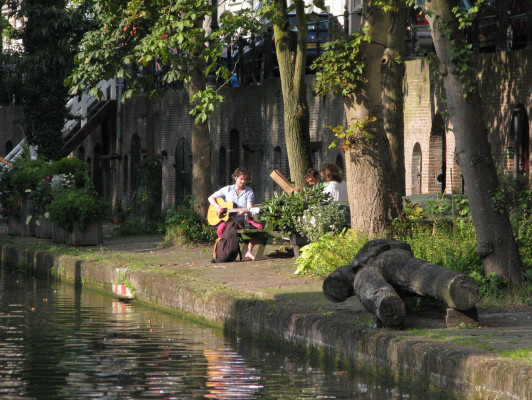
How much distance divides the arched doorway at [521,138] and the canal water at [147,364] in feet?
26.2

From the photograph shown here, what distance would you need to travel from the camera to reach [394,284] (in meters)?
9.69

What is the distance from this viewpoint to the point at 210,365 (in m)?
9.72

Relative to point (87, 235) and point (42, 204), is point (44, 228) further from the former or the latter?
point (87, 235)

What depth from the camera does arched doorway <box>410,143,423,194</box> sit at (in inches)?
861

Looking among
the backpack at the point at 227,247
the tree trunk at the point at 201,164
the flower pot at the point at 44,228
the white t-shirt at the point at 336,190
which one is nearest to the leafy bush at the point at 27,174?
the flower pot at the point at 44,228

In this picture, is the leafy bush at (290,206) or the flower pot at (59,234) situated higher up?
the leafy bush at (290,206)

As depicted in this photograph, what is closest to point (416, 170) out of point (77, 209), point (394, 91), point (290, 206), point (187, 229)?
point (394, 91)

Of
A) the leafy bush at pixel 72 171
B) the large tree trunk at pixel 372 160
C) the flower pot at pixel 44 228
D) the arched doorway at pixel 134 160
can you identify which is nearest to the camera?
the large tree trunk at pixel 372 160

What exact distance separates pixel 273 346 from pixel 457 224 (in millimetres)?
4133

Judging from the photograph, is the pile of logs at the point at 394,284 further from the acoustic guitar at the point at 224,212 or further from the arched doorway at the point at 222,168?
the arched doorway at the point at 222,168

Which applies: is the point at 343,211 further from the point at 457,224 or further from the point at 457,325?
the point at 457,325

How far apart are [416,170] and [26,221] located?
779 cm

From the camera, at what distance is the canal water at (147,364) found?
8.47 metres

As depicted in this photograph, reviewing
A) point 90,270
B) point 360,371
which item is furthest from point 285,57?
point 360,371
